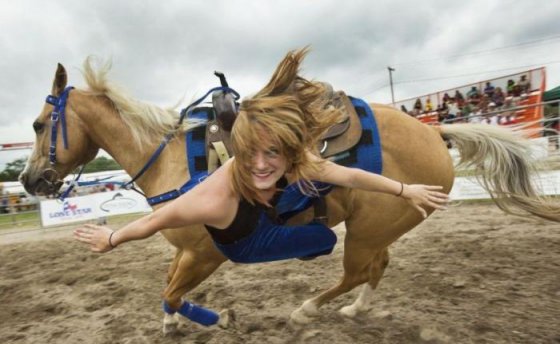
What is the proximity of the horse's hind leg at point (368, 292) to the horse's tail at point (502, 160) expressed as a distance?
3.60 ft

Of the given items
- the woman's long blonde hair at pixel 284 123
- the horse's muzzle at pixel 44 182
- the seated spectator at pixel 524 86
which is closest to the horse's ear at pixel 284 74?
the woman's long blonde hair at pixel 284 123

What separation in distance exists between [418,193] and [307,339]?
1.61 metres

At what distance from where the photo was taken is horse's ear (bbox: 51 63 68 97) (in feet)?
10.6

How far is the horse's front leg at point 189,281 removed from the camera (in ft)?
9.34

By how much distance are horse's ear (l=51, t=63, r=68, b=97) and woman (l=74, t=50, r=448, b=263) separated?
1.75m

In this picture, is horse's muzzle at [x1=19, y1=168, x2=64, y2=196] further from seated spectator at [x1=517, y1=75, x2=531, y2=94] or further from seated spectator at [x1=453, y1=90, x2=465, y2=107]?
seated spectator at [x1=453, y1=90, x2=465, y2=107]

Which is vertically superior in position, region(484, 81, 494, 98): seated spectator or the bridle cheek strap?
region(484, 81, 494, 98): seated spectator

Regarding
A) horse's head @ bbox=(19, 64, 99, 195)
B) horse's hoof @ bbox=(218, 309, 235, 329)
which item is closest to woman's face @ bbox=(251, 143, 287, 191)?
horse's hoof @ bbox=(218, 309, 235, 329)

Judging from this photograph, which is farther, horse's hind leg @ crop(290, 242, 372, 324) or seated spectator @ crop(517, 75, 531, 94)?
seated spectator @ crop(517, 75, 531, 94)

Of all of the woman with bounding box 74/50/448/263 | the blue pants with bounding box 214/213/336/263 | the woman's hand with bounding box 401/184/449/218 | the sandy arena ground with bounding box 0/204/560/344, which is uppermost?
the woman with bounding box 74/50/448/263

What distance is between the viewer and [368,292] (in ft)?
11.4

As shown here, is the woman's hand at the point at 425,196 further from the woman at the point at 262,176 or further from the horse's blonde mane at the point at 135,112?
the horse's blonde mane at the point at 135,112

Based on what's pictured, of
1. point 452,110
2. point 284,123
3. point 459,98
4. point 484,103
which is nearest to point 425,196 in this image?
point 284,123

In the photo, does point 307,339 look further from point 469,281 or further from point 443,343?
point 469,281
